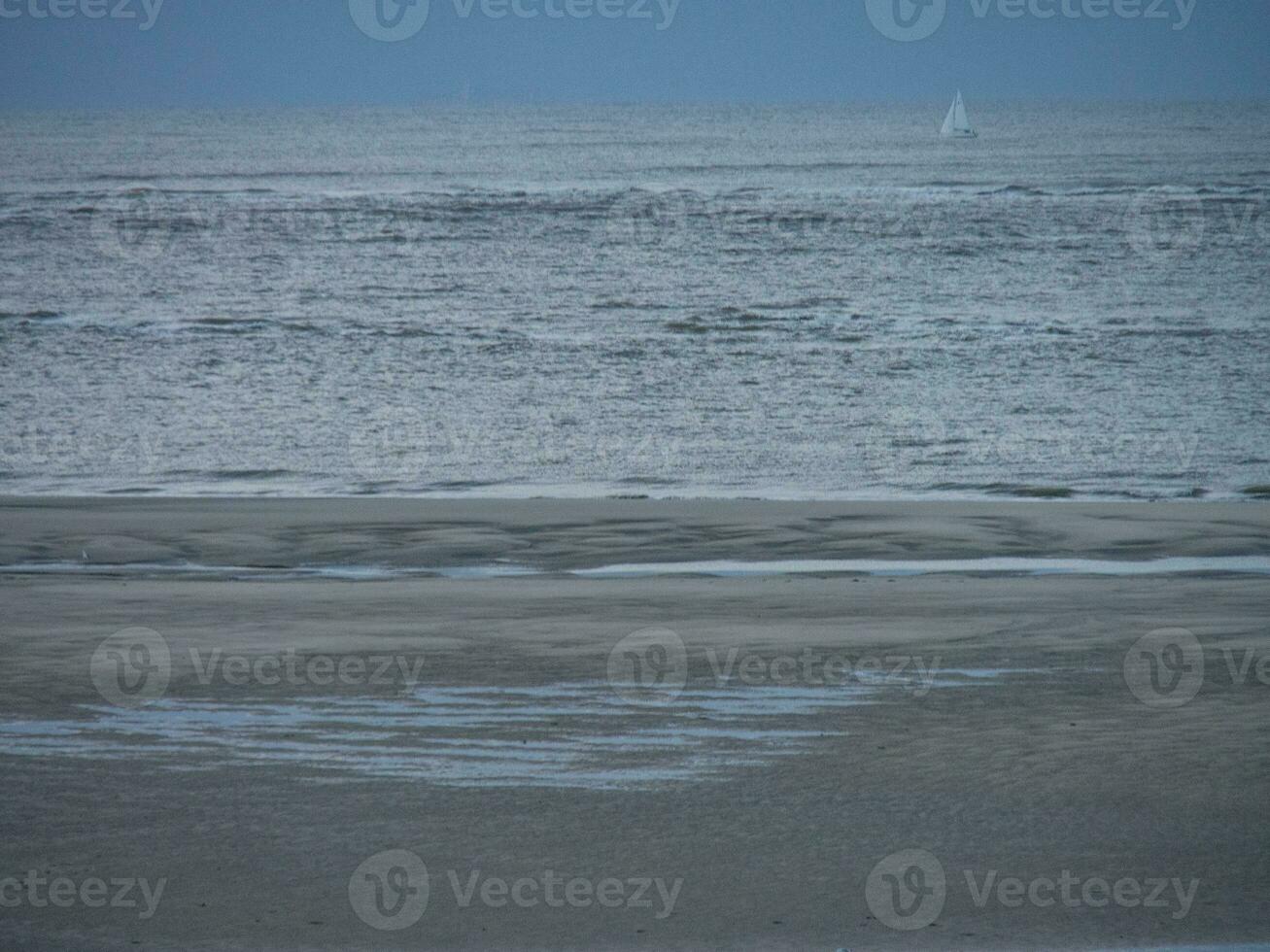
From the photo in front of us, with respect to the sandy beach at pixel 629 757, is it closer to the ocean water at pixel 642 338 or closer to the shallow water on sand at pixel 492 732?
the shallow water on sand at pixel 492 732

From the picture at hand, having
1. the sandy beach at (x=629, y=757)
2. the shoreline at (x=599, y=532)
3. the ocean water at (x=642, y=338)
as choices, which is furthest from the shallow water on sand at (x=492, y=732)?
the ocean water at (x=642, y=338)

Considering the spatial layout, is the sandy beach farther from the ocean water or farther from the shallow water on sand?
the ocean water

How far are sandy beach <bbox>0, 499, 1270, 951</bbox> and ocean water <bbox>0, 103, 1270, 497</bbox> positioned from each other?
5.10 m

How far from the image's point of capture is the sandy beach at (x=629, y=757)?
468 cm

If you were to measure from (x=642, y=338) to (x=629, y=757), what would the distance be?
62.2 feet

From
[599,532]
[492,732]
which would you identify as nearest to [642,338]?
[599,532]

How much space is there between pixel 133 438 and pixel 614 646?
411 inches

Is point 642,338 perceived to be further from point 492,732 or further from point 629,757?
point 629,757

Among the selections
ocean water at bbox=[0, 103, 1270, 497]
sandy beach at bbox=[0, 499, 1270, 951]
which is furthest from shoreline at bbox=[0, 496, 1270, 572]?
ocean water at bbox=[0, 103, 1270, 497]

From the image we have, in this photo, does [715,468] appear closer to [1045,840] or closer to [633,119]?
[1045,840]

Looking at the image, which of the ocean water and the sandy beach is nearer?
the sandy beach

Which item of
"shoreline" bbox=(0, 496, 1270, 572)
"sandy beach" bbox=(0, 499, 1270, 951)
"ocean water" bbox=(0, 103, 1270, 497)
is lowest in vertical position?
"sandy beach" bbox=(0, 499, 1270, 951)

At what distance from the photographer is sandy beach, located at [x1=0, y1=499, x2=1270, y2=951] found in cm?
468

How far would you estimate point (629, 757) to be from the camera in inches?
237
